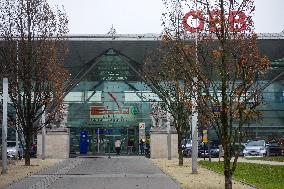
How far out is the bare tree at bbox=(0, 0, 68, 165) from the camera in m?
30.6

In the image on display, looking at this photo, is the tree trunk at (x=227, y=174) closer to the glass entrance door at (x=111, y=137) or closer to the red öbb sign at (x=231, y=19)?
the red öbb sign at (x=231, y=19)

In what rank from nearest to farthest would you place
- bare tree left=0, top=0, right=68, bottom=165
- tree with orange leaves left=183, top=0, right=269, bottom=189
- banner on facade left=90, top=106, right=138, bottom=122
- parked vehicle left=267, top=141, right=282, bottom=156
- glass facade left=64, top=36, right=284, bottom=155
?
tree with orange leaves left=183, top=0, right=269, bottom=189 → bare tree left=0, top=0, right=68, bottom=165 → parked vehicle left=267, top=141, right=282, bottom=156 → glass facade left=64, top=36, right=284, bottom=155 → banner on facade left=90, top=106, right=138, bottom=122

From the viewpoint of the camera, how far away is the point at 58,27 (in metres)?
33.7

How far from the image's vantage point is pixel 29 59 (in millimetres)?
30578

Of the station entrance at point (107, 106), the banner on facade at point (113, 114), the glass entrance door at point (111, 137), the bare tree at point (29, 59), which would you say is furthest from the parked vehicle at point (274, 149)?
the bare tree at point (29, 59)

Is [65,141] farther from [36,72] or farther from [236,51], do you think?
[236,51]

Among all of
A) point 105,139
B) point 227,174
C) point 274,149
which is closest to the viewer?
point 227,174

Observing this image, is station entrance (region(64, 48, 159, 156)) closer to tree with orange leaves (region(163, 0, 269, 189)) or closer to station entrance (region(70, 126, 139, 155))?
station entrance (region(70, 126, 139, 155))

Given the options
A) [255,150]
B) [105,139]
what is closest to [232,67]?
[255,150]

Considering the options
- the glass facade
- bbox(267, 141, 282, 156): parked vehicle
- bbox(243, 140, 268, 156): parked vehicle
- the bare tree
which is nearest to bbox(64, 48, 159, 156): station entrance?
the glass facade

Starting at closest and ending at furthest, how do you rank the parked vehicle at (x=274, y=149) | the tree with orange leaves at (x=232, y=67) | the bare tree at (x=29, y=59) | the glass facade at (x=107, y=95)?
the tree with orange leaves at (x=232, y=67) < the bare tree at (x=29, y=59) < the parked vehicle at (x=274, y=149) < the glass facade at (x=107, y=95)

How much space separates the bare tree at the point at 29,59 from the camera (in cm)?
3058

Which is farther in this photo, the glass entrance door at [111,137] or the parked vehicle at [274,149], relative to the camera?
the glass entrance door at [111,137]

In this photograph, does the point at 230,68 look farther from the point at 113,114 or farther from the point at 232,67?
the point at 113,114
